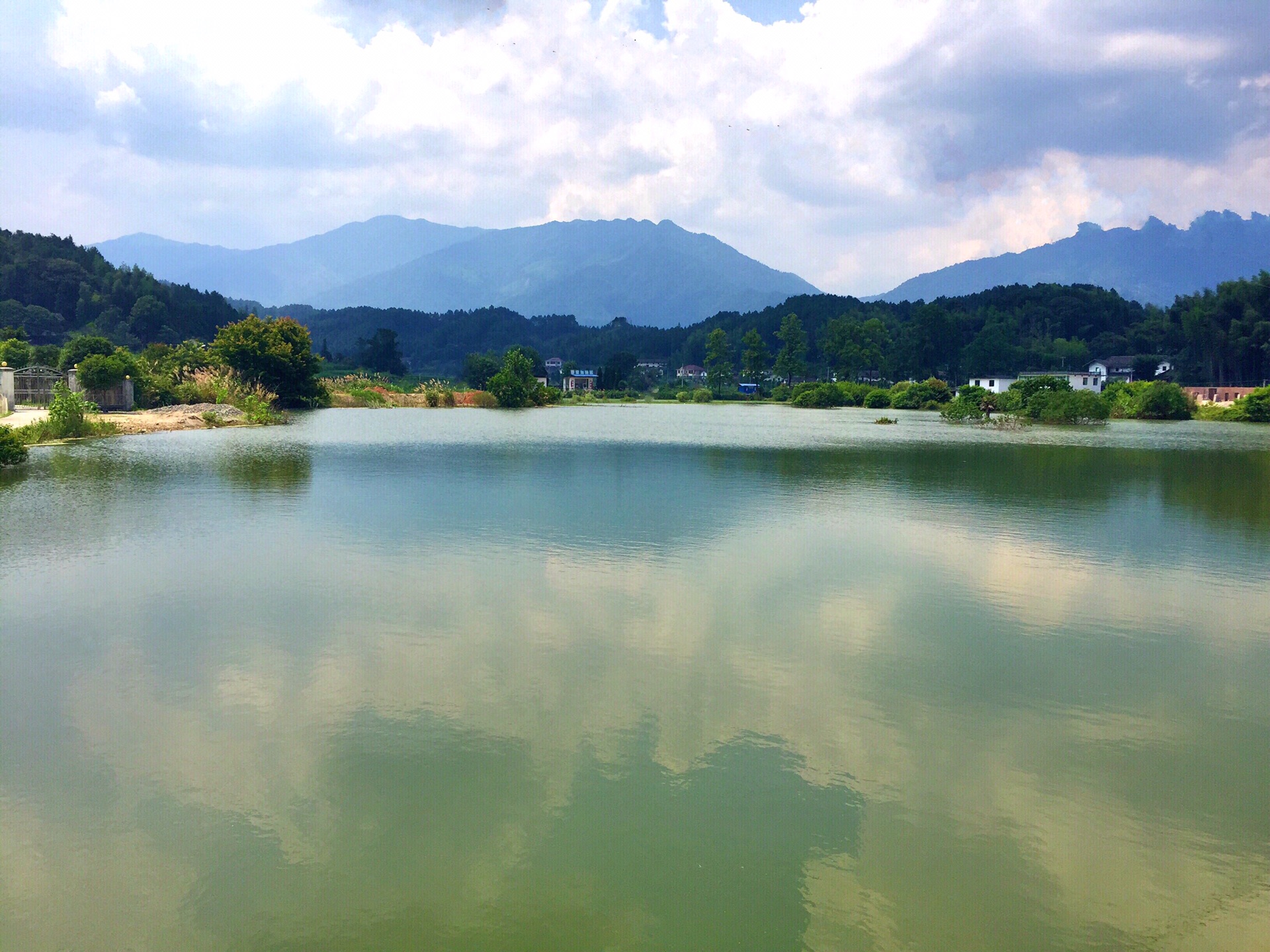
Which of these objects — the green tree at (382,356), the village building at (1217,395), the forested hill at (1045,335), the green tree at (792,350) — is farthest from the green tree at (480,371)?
the village building at (1217,395)

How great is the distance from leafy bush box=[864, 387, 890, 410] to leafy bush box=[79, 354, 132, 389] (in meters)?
78.6

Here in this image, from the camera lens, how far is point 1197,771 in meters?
7.52

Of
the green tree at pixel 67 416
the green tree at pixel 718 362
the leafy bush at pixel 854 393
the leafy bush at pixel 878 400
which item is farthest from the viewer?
the green tree at pixel 718 362

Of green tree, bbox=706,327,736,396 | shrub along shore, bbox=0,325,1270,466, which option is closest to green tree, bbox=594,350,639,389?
green tree, bbox=706,327,736,396

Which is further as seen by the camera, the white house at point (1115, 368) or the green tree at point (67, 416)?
the white house at point (1115, 368)

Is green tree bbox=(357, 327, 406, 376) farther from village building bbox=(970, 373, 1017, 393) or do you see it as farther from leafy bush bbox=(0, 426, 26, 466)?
leafy bush bbox=(0, 426, 26, 466)

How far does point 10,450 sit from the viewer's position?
2433 centimetres

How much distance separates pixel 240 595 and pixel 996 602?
11174 millimetres

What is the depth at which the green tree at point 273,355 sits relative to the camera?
54125 millimetres

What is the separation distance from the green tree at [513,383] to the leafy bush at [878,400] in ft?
141

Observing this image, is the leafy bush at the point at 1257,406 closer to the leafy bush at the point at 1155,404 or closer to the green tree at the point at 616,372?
the leafy bush at the point at 1155,404

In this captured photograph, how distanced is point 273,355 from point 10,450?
3296cm

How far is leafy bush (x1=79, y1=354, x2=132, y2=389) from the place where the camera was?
4512cm

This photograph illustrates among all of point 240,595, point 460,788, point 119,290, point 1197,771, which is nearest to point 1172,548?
point 1197,771
